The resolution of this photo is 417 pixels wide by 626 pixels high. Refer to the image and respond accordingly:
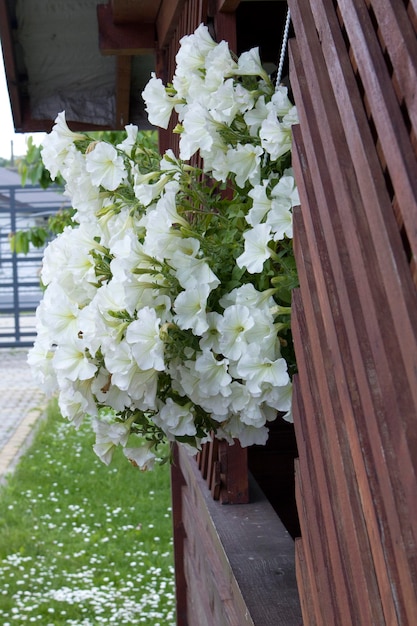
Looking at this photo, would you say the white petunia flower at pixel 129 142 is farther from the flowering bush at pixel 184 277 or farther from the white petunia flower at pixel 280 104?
the white petunia flower at pixel 280 104

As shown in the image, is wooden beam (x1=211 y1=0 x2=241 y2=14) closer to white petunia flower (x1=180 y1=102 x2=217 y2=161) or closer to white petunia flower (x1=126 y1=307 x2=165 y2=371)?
white petunia flower (x1=180 y1=102 x2=217 y2=161)

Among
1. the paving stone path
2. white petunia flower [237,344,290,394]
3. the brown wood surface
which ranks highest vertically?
the paving stone path

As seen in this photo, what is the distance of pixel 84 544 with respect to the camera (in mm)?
6035

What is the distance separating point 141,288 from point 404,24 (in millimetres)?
667

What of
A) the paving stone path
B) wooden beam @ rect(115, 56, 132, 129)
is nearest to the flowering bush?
wooden beam @ rect(115, 56, 132, 129)

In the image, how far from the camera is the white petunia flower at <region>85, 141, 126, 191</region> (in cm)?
157

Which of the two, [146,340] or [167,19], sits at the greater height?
[167,19]

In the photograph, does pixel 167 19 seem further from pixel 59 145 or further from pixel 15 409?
pixel 15 409

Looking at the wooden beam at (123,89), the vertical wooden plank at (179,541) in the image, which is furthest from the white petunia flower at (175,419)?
the wooden beam at (123,89)

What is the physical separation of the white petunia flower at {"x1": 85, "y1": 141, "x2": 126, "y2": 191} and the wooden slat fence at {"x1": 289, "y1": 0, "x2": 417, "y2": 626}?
1.66 feet

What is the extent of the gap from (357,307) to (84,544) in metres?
5.46

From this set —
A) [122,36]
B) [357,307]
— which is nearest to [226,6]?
[357,307]

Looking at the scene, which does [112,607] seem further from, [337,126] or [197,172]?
[337,126]

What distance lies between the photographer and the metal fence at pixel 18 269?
15.4 m
